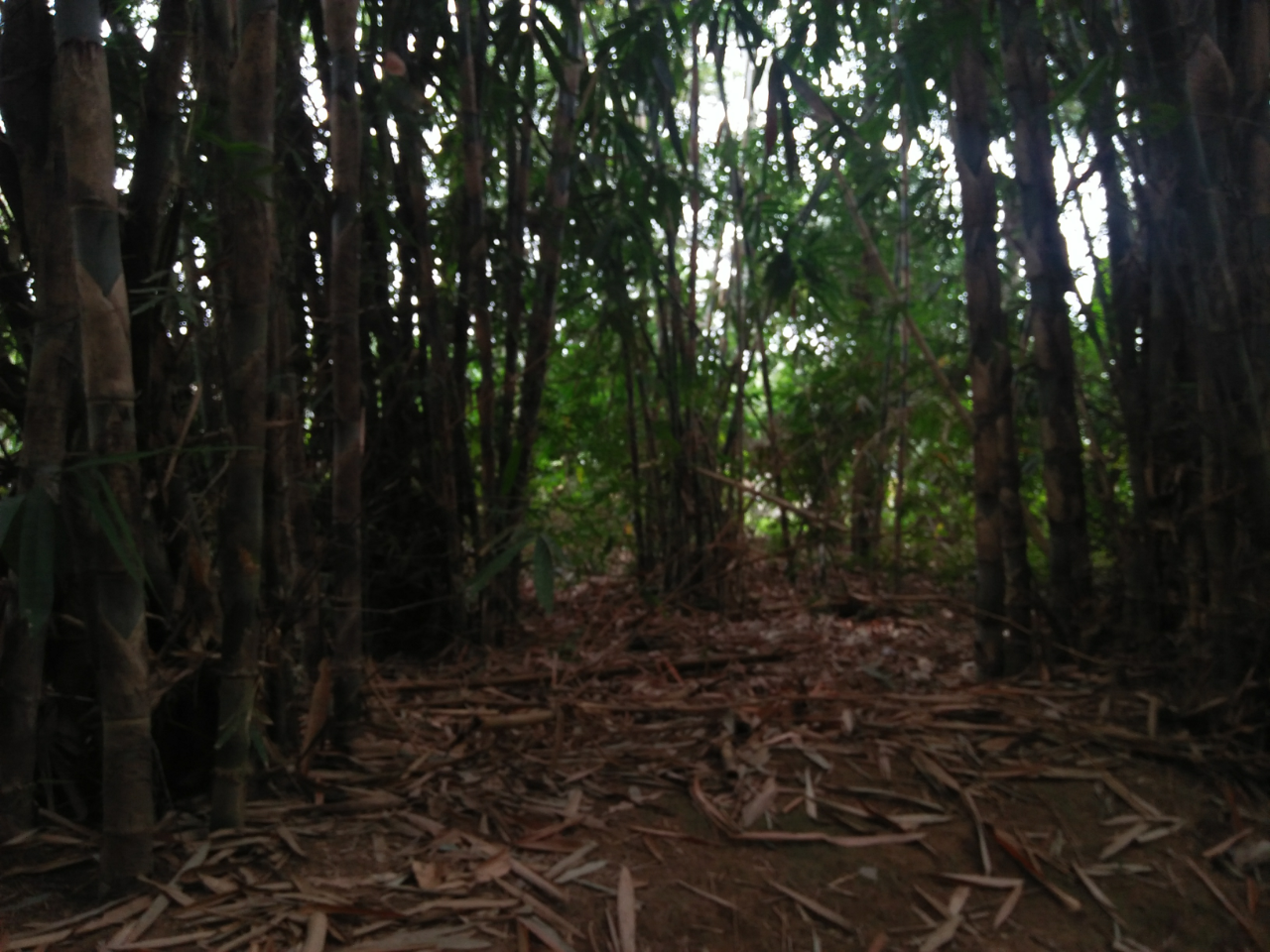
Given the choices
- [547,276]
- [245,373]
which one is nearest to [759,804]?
[245,373]

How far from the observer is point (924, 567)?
13.1 feet

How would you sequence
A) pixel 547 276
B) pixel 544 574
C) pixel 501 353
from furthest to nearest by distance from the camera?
pixel 501 353 < pixel 547 276 < pixel 544 574

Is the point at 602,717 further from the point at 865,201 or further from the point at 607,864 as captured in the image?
the point at 865,201

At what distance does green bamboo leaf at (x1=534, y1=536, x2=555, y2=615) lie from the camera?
1.65 meters

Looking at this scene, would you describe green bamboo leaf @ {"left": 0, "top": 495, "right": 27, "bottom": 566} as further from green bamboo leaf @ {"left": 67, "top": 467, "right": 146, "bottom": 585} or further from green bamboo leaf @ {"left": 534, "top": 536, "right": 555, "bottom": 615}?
green bamboo leaf @ {"left": 534, "top": 536, "right": 555, "bottom": 615}

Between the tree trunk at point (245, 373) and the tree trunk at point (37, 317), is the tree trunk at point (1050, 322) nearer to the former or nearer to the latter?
the tree trunk at point (245, 373)

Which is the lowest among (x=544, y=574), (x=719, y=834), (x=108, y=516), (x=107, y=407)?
(x=719, y=834)

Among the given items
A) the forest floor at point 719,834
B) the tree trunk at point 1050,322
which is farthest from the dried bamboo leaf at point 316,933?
the tree trunk at point 1050,322

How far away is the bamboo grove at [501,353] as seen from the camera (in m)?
1.42

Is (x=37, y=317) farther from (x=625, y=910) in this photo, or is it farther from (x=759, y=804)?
(x=759, y=804)

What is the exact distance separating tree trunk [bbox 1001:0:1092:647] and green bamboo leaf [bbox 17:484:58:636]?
6.66 ft

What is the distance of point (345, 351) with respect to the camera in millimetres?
1945

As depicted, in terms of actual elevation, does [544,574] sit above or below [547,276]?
below

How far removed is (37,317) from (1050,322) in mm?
2012
